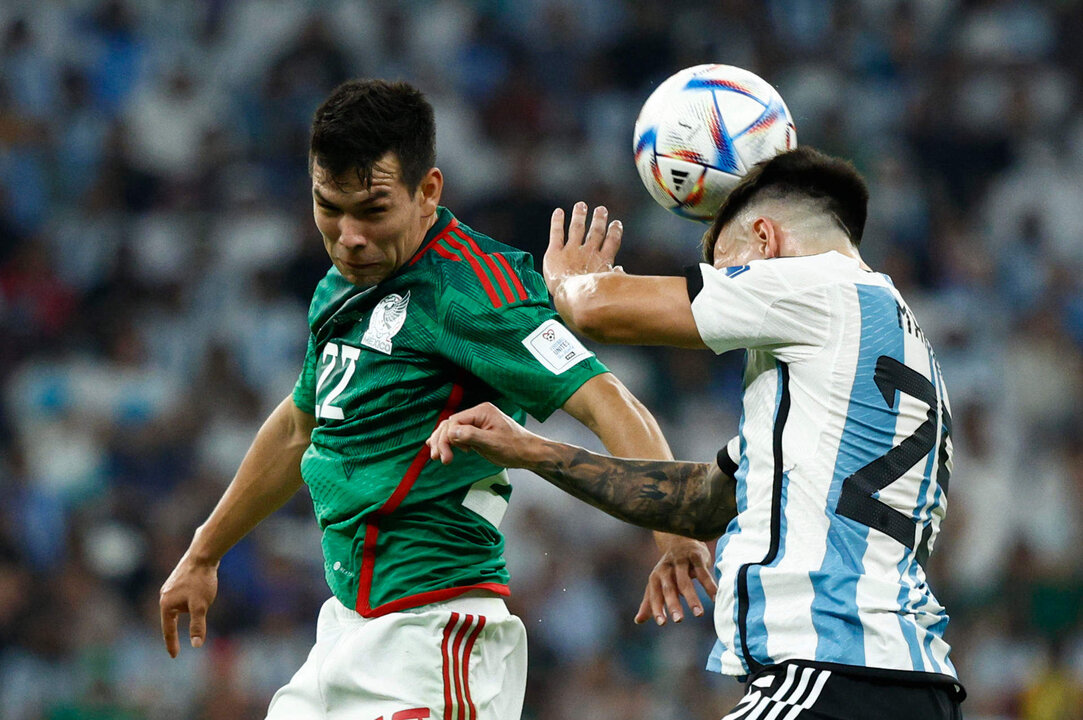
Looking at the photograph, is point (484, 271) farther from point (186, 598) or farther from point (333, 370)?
point (186, 598)

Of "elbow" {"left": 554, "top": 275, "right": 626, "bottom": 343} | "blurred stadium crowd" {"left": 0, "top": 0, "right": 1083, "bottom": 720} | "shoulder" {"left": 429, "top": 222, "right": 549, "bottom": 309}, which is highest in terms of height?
"elbow" {"left": 554, "top": 275, "right": 626, "bottom": 343}

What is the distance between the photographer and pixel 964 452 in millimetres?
8906

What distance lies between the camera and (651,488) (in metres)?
3.33

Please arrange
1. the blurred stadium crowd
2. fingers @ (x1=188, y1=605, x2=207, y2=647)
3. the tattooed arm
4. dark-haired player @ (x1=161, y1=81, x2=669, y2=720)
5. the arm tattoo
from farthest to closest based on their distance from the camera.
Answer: the blurred stadium crowd, fingers @ (x1=188, y1=605, x2=207, y2=647), dark-haired player @ (x1=161, y1=81, x2=669, y2=720), the arm tattoo, the tattooed arm

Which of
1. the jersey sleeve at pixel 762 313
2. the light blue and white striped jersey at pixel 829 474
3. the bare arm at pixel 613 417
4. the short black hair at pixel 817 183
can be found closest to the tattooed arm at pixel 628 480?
the bare arm at pixel 613 417

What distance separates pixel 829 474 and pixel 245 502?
1.98m

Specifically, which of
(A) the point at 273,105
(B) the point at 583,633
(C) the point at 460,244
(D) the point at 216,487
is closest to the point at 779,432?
(C) the point at 460,244

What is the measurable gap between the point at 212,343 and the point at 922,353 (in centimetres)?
716

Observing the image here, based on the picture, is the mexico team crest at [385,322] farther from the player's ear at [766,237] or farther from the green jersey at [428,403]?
the player's ear at [766,237]

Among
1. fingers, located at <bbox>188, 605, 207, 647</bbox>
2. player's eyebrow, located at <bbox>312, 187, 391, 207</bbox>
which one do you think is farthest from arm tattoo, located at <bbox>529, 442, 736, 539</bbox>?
fingers, located at <bbox>188, 605, 207, 647</bbox>

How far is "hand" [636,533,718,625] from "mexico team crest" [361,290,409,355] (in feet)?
2.91

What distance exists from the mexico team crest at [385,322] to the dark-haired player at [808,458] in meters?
0.55

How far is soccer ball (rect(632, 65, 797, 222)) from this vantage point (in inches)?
145

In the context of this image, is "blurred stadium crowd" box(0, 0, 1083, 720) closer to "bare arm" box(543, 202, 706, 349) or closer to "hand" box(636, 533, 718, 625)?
"hand" box(636, 533, 718, 625)
